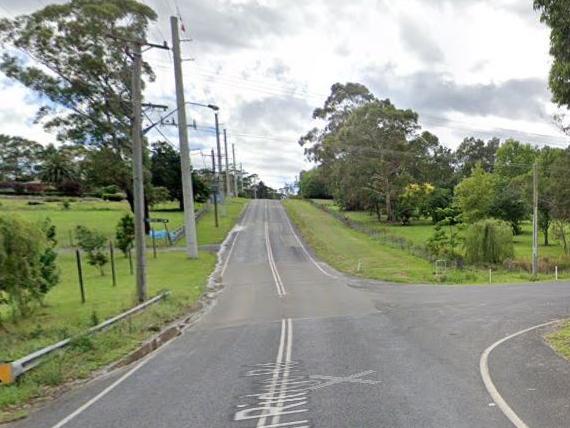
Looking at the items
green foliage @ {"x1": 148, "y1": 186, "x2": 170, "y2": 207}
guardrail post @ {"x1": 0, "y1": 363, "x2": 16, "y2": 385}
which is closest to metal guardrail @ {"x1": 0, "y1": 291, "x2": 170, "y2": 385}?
guardrail post @ {"x1": 0, "y1": 363, "x2": 16, "y2": 385}

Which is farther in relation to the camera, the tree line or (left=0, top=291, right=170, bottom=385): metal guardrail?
the tree line

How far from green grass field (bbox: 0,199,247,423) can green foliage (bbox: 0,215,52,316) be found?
104cm

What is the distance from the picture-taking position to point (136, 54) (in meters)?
20.1

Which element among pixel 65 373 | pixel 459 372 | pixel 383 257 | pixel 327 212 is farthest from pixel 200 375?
pixel 327 212

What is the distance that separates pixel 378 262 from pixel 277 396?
32.4m

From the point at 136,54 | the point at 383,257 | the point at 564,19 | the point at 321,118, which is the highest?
the point at 321,118

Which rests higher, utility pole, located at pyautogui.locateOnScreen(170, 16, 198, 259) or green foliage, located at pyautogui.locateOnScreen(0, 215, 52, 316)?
utility pole, located at pyautogui.locateOnScreen(170, 16, 198, 259)

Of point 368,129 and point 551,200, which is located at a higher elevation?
point 368,129

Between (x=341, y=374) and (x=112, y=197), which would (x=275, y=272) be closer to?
(x=341, y=374)

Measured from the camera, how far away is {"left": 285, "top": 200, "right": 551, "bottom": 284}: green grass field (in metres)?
35.2

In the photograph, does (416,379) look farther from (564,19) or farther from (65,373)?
(564,19)

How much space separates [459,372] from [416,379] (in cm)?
109

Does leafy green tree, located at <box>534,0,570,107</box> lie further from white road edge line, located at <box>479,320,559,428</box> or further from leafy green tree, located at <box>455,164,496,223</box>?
leafy green tree, located at <box>455,164,496,223</box>

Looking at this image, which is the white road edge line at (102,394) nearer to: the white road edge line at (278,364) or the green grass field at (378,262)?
the white road edge line at (278,364)
